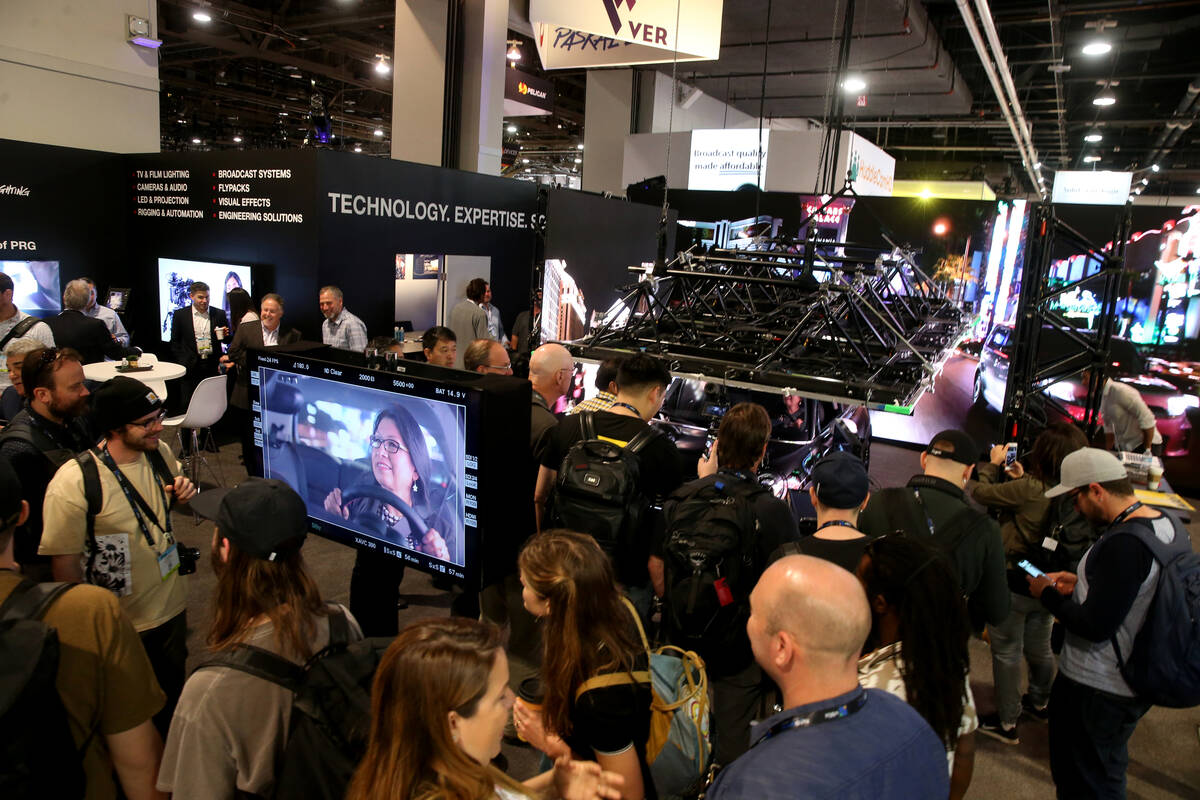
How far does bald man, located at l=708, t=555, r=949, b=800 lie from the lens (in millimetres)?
1295

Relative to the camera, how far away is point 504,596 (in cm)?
349

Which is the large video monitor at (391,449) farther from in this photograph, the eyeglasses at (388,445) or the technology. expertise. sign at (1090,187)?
the technology. expertise. sign at (1090,187)

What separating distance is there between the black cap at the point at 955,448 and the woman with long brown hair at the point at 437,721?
7.44 ft

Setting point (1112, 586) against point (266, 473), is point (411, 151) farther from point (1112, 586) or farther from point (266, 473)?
point (1112, 586)

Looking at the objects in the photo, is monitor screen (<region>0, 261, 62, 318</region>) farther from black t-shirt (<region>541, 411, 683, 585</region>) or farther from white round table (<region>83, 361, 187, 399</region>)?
black t-shirt (<region>541, 411, 683, 585</region>)

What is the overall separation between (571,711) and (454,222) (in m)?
7.55

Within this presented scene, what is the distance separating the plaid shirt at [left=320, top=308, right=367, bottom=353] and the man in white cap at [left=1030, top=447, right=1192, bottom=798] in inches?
228

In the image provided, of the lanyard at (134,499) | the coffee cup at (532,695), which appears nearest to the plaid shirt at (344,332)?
the lanyard at (134,499)

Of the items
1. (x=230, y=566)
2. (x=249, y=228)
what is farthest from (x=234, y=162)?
(x=230, y=566)

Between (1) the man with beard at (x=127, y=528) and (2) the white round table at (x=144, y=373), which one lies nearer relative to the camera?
(1) the man with beard at (x=127, y=528)

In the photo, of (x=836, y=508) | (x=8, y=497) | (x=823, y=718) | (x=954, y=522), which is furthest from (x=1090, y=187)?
(x=8, y=497)

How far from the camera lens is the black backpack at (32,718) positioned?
1331 millimetres

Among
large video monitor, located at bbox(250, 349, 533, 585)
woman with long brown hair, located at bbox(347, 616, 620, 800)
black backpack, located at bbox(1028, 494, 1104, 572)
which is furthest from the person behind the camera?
black backpack, located at bbox(1028, 494, 1104, 572)

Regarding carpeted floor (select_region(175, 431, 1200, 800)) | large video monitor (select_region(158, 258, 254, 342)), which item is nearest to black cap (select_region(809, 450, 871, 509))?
carpeted floor (select_region(175, 431, 1200, 800))
